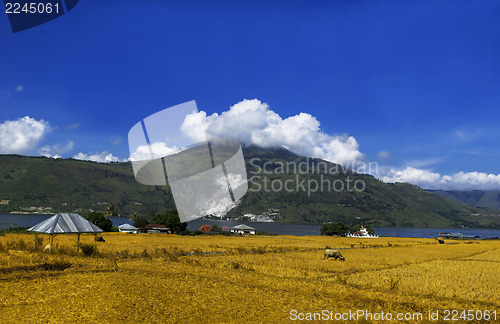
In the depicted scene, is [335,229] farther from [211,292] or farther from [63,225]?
[211,292]

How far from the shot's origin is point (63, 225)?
112 ft

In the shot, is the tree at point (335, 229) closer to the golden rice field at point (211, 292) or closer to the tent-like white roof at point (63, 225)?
the golden rice field at point (211, 292)

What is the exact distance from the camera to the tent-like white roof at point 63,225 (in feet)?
110

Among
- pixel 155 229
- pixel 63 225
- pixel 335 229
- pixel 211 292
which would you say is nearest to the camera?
pixel 211 292

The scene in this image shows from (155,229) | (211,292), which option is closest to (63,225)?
(211,292)

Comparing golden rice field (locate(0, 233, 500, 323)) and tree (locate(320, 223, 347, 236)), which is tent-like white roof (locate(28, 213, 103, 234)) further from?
tree (locate(320, 223, 347, 236))

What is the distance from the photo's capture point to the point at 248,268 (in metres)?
29.1

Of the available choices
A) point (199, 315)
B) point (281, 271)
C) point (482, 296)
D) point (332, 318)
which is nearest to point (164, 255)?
point (281, 271)

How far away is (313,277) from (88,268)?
16.6 meters

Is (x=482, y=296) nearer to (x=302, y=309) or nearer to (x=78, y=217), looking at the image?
(x=302, y=309)

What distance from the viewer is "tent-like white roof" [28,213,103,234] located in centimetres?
3344

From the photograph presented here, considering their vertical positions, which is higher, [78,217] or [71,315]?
[78,217]

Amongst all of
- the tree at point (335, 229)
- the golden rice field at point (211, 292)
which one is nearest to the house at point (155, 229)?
the tree at point (335, 229)

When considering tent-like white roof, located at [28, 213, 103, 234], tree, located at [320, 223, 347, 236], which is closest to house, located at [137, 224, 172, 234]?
tree, located at [320, 223, 347, 236]
